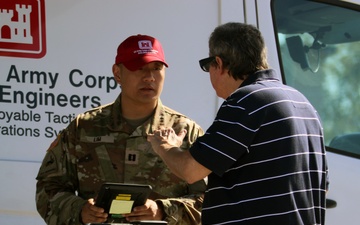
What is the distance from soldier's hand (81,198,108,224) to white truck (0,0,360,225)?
803 millimetres

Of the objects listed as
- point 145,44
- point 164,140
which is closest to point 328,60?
point 145,44

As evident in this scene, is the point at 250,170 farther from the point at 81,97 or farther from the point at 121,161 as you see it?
the point at 81,97

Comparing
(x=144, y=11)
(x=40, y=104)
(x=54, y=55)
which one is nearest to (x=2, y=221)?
(x=40, y=104)

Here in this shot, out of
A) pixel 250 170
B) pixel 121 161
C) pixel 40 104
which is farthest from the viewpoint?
pixel 40 104

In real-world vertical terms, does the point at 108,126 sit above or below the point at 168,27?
below

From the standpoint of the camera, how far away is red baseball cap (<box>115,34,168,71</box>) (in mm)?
3031

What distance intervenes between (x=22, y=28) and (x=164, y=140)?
1183 millimetres

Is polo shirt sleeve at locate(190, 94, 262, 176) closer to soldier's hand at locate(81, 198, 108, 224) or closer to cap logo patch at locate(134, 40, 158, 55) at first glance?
soldier's hand at locate(81, 198, 108, 224)

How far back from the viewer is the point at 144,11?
12.0 feet

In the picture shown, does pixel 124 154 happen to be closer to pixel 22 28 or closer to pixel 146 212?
pixel 146 212

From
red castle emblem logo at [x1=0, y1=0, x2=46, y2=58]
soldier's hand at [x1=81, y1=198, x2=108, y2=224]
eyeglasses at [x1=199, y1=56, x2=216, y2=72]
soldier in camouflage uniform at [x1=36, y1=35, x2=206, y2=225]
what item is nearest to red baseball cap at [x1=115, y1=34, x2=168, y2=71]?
soldier in camouflage uniform at [x1=36, y1=35, x2=206, y2=225]

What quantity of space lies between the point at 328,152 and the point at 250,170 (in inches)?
50.3

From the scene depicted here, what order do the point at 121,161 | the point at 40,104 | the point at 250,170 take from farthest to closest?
the point at 40,104 → the point at 121,161 → the point at 250,170

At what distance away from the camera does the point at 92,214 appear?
2.85 meters
